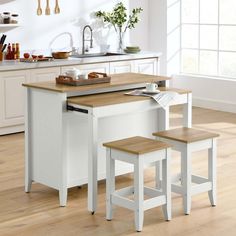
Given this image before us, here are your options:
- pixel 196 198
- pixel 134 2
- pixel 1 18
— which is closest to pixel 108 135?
pixel 196 198

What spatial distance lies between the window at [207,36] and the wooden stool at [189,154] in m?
4.10

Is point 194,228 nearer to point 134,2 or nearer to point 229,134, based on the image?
point 229,134

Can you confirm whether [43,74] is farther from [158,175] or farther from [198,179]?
[198,179]

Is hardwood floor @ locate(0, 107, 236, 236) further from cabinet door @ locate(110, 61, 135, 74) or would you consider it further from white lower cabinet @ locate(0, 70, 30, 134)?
cabinet door @ locate(110, 61, 135, 74)

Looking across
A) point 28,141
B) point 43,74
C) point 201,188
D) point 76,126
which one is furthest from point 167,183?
point 43,74

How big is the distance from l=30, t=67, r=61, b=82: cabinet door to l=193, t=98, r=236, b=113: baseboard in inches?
90.1

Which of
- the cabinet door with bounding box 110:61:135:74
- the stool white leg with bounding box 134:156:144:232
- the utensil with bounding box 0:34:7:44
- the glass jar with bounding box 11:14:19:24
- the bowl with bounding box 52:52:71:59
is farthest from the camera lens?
the cabinet door with bounding box 110:61:135:74

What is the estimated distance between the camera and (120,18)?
8336 millimetres

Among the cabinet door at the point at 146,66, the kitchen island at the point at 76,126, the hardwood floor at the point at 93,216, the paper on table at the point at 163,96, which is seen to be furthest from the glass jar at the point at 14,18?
the paper on table at the point at 163,96

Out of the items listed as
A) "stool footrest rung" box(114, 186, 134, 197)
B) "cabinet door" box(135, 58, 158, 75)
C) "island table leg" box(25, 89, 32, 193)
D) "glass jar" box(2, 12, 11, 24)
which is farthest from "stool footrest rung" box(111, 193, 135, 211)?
"cabinet door" box(135, 58, 158, 75)

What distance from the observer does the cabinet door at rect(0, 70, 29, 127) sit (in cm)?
687

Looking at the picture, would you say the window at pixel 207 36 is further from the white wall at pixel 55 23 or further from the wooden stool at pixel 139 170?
the wooden stool at pixel 139 170

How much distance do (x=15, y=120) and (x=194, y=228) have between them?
338cm

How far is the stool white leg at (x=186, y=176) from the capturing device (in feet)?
14.5
